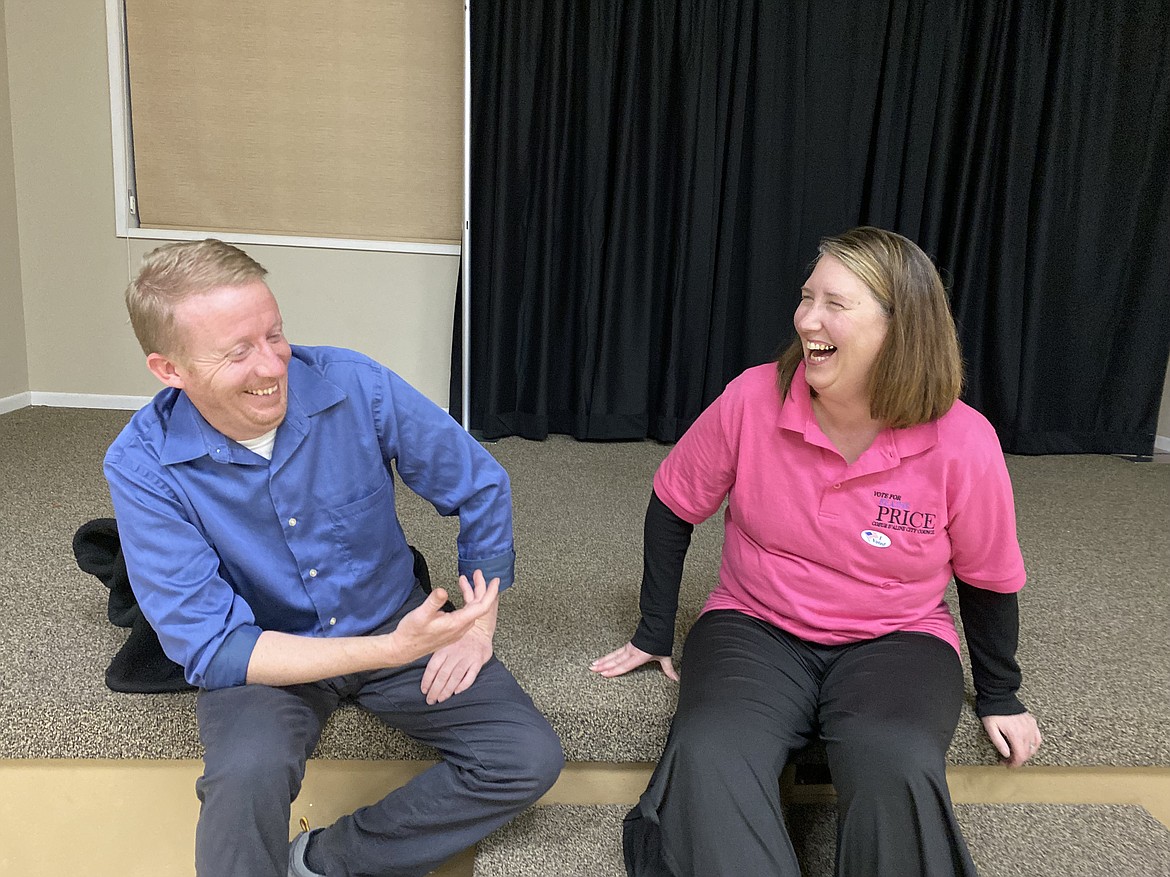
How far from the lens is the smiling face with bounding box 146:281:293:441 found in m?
0.96

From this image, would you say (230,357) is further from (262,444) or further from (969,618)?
(969,618)

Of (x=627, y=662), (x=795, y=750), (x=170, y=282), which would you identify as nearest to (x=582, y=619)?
(x=627, y=662)

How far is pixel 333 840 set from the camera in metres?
1.12

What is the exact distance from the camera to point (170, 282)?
0.97 meters

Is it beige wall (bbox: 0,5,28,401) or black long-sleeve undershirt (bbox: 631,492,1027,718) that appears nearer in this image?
black long-sleeve undershirt (bbox: 631,492,1027,718)

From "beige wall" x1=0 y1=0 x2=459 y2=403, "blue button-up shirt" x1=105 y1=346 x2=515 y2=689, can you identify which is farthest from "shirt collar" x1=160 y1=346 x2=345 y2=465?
"beige wall" x1=0 y1=0 x2=459 y2=403

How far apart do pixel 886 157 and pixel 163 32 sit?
8.88 feet

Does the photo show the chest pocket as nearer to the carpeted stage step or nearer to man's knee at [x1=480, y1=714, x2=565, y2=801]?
man's knee at [x1=480, y1=714, x2=565, y2=801]

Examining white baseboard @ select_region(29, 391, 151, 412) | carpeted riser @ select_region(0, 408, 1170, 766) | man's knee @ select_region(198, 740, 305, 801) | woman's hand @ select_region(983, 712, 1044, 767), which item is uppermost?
man's knee @ select_region(198, 740, 305, 801)

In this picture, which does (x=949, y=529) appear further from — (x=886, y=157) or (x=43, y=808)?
(x=886, y=157)

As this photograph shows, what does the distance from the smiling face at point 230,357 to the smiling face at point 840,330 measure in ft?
2.30

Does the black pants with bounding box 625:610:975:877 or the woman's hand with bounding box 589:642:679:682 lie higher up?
the black pants with bounding box 625:610:975:877

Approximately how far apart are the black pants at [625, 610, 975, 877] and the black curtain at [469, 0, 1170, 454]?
78.8 inches

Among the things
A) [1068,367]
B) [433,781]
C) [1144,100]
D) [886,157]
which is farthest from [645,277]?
A: [433,781]
